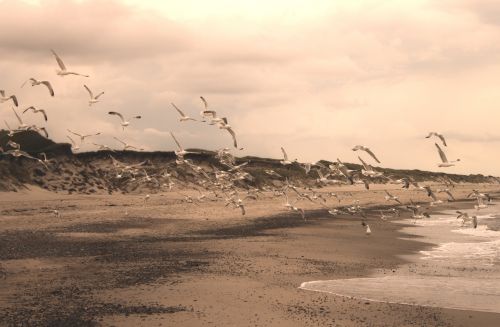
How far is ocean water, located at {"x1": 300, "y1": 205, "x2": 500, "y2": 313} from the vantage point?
18812 mm

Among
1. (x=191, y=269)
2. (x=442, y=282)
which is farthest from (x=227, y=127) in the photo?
(x=442, y=282)

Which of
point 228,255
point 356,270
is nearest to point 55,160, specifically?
point 228,255

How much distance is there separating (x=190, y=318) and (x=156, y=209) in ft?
112

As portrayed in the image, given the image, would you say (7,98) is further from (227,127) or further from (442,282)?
(442,282)

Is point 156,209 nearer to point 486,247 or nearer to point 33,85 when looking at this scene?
point 33,85

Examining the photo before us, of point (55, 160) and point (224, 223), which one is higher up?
point (55, 160)

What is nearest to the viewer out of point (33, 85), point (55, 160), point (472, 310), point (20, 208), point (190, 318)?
point (190, 318)

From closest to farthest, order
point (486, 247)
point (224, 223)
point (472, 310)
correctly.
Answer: point (472, 310), point (486, 247), point (224, 223)

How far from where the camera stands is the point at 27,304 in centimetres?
1734

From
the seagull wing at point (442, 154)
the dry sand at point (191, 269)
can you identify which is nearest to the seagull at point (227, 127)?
the dry sand at point (191, 269)

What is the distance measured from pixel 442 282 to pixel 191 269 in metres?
8.87

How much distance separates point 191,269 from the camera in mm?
22797

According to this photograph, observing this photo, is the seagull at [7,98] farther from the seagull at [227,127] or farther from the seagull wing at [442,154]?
the seagull wing at [442,154]

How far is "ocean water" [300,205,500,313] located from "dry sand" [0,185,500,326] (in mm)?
777
